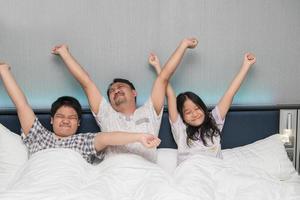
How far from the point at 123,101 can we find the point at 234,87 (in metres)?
0.68

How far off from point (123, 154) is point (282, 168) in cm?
90

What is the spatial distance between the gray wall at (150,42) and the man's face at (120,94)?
0.18m

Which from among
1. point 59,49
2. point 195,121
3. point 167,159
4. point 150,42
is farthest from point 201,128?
point 59,49

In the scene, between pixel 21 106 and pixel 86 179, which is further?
pixel 21 106

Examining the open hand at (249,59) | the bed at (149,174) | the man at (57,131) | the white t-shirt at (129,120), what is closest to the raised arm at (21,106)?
the man at (57,131)

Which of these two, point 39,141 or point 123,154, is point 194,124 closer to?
point 123,154

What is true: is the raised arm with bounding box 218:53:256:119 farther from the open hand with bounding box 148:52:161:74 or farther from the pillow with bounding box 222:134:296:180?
the open hand with bounding box 148:52:161:74

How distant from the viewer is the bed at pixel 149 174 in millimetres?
1652

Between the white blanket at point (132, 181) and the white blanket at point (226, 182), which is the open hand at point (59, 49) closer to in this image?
the white blanket at point (132, 181)

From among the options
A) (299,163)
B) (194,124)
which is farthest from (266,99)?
(194,124)

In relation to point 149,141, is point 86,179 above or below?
below

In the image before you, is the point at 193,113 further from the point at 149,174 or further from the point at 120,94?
the point at 149,174

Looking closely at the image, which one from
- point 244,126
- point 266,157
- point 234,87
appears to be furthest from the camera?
point 244,126

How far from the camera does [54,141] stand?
6.97 ft
